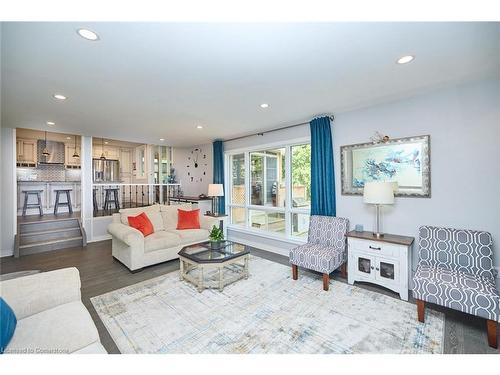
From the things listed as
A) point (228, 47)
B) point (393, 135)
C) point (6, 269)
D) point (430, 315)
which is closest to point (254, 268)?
point (430, 315)

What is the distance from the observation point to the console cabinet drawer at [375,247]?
2.70 m

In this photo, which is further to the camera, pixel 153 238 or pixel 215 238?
pixel 153 238

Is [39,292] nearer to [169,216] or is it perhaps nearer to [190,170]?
[169,216]

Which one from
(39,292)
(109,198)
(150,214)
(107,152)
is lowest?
(39,292)

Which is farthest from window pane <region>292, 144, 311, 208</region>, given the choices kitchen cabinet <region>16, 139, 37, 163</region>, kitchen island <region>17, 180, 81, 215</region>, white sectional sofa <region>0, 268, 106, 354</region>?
kitchen cabinet <region>16, 139, 37, 163</region>

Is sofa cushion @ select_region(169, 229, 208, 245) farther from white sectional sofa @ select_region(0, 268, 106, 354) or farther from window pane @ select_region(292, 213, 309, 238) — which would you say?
white sectional sofa @ select_region(0, 268, 106, 354)

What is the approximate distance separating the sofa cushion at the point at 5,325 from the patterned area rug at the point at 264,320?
817mm

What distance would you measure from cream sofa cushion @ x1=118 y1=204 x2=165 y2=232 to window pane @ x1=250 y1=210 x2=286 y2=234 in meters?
1.99

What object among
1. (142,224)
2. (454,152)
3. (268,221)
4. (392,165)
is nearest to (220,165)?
(268,221)

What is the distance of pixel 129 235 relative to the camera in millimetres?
3428

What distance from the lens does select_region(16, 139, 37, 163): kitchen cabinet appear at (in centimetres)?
645

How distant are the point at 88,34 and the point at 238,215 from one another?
4.37 meters

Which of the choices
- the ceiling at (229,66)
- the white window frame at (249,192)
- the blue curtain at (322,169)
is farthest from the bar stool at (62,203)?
the blue curtain at (322,169)
